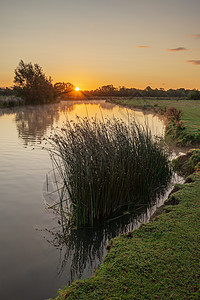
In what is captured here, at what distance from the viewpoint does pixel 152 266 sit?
128 inches

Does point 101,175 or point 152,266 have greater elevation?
point 101,175

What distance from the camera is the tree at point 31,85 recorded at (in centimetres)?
5864

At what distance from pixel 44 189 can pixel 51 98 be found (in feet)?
205

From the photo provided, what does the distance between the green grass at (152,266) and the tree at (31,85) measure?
2286 inches

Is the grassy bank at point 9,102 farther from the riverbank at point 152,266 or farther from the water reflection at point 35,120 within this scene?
the riverbank at point 152,266

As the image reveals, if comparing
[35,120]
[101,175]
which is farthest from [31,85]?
[101,175]

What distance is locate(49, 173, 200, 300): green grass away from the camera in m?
2.88

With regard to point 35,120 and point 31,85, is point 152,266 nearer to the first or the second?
point 35,120

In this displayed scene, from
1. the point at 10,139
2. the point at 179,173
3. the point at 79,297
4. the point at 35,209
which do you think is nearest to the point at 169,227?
the point at 79,297

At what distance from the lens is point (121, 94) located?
426 ft

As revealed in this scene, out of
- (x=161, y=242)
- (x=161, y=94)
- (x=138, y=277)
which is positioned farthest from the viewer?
(x=161, y=94)

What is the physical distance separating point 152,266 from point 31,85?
204 ft

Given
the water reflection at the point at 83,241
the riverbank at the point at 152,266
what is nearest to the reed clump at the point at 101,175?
the water reflection at the point at 83,241

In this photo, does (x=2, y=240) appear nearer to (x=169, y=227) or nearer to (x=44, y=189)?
(x=44, y=189)
